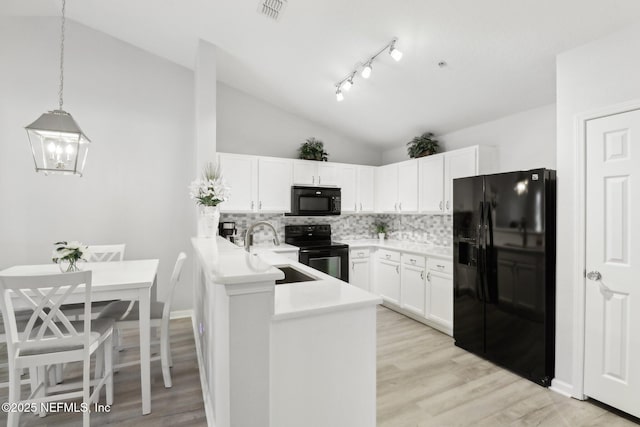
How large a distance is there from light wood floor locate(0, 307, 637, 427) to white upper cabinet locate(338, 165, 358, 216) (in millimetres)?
2284

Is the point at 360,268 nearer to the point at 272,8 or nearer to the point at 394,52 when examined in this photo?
the point at 394,52

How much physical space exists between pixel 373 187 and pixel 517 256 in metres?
2.68

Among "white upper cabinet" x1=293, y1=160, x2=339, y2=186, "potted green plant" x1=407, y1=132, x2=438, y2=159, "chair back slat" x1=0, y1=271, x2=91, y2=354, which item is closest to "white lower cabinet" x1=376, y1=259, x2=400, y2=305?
Answer: "white upper cabinet" x1=293, y1=160, x2=339, y2=186

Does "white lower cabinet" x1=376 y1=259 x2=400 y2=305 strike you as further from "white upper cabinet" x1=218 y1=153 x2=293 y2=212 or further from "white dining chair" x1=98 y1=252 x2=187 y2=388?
"white dining chair" x1=98 y1=252 x2=187 y2=388

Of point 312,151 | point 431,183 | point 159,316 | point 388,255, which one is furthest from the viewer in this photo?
point 312,151

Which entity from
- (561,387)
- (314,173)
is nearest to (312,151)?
(314,173)

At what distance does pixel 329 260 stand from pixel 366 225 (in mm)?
1367

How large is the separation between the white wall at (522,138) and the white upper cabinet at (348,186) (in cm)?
160

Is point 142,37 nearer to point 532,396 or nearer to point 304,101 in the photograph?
point 304,101

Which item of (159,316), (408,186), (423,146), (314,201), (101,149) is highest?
(423,146)

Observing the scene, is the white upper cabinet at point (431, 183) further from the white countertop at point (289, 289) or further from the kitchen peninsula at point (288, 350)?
the kitchen peninsula at point (288, 350)

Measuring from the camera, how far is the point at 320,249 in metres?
4.20

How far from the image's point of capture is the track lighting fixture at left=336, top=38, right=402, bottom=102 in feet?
8.56

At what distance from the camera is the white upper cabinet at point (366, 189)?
4.89 meters
